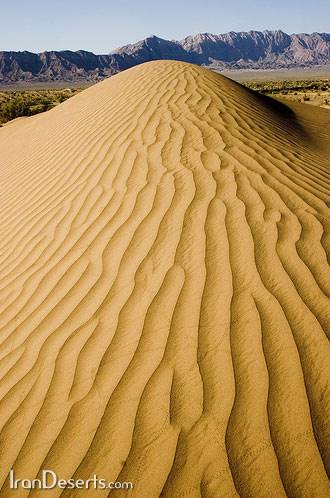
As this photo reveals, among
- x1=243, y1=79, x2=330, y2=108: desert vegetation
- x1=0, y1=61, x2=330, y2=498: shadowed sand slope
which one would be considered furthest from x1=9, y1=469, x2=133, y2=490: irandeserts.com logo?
x1=243, y1=79, x2=330, y2=108: desert vegetation

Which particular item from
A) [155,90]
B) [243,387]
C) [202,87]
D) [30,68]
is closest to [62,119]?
[155,90]

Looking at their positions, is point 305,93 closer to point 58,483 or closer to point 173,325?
point 173,325

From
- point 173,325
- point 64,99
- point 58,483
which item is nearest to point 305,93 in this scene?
point 64,99

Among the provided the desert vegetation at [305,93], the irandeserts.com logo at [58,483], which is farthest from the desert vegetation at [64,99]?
the irandeserts.com logo at [58,483]

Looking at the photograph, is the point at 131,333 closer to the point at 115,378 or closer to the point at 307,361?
the point at 115,378

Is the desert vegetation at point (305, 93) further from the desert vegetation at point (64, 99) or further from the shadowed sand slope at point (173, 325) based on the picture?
the shadowed sand slope at point (173, 325)

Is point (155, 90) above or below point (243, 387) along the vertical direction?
above

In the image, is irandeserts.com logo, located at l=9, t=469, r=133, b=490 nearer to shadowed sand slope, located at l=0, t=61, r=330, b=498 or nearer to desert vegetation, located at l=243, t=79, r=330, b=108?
shadowed sand slope, located at l=0, t=61, r=330, b=498
